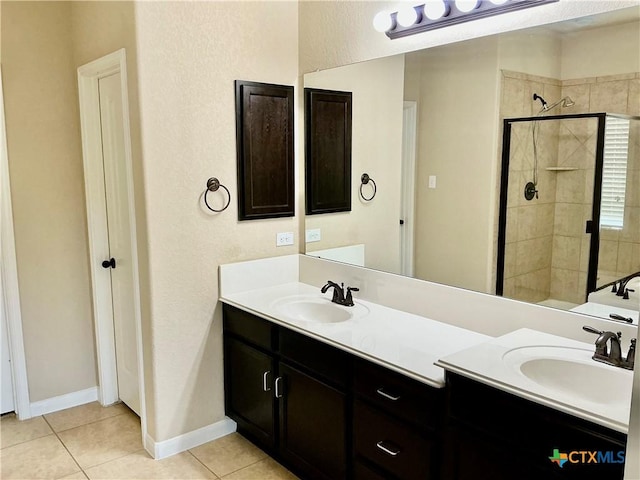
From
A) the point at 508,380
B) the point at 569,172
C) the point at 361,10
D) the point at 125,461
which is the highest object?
the point at 361,10

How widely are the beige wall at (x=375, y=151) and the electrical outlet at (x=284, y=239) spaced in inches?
13.4

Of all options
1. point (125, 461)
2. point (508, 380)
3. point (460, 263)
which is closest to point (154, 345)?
point (125, 461)

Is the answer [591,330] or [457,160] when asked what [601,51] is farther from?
[591,330]

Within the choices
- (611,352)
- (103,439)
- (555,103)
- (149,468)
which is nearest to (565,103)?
(555,103)

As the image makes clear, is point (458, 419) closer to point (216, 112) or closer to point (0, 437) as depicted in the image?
point (216, 112)

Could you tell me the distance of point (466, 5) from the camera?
2.20 m

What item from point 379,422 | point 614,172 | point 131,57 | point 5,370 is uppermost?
point 131,57

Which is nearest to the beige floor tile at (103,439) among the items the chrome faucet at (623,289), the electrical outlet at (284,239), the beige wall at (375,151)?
the electrical outlet at (284,239)

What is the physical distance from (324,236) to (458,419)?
158 cm

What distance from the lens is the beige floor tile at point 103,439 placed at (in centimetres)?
287

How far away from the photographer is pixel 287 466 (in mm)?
2666

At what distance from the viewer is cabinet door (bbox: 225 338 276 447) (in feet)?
8.86

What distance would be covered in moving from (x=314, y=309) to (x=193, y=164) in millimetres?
1008

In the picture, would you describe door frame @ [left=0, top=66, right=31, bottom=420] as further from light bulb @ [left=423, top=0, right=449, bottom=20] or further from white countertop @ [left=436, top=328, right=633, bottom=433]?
white countertop @ [left=436, top=328, right=633, bottom=433]
